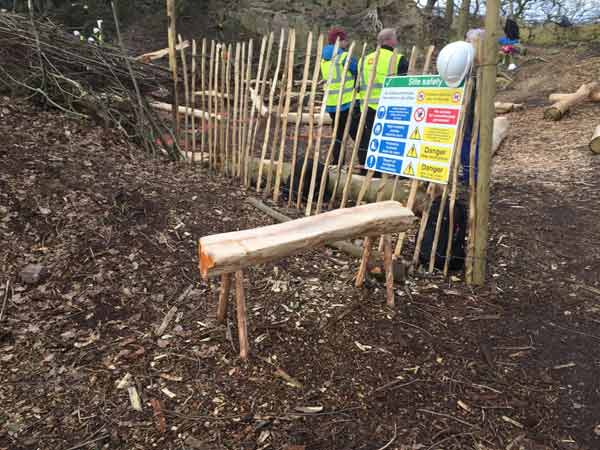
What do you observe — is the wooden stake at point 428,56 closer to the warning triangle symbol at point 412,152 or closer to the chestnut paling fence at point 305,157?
the chestnut paling fence at point 305,157

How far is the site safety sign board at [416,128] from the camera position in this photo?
3.28 meters

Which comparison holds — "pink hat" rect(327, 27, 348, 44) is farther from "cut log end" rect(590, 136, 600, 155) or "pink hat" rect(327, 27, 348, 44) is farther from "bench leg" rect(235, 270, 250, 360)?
"cut log end" rect(590, 136, 600, 155)

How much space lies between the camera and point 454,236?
3.59m

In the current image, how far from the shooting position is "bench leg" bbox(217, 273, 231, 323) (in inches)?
106

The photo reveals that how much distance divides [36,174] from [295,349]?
3093 millimetres

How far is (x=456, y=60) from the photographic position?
301 centimetres

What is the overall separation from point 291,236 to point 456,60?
168 centimetres

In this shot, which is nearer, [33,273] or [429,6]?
[33,273]

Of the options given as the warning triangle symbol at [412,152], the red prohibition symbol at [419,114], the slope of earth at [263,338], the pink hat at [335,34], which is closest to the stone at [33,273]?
the slope of earth at [263,338]

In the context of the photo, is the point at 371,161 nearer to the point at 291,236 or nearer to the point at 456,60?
the point at 456,60

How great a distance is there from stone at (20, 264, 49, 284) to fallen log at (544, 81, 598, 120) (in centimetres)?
869

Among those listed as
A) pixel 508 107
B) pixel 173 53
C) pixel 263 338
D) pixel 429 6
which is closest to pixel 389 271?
pixel 263 338

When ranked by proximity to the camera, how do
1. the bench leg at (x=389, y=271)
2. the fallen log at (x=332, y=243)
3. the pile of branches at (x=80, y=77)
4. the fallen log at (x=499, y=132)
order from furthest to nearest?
the fallen log at (x=499, y=132) < the pile of branches at (x=80, y=77) < the fallen log at (x=332, y=243) < the bench leg at (x=389, y=271)

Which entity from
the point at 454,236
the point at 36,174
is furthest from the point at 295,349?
the point at 36,174
